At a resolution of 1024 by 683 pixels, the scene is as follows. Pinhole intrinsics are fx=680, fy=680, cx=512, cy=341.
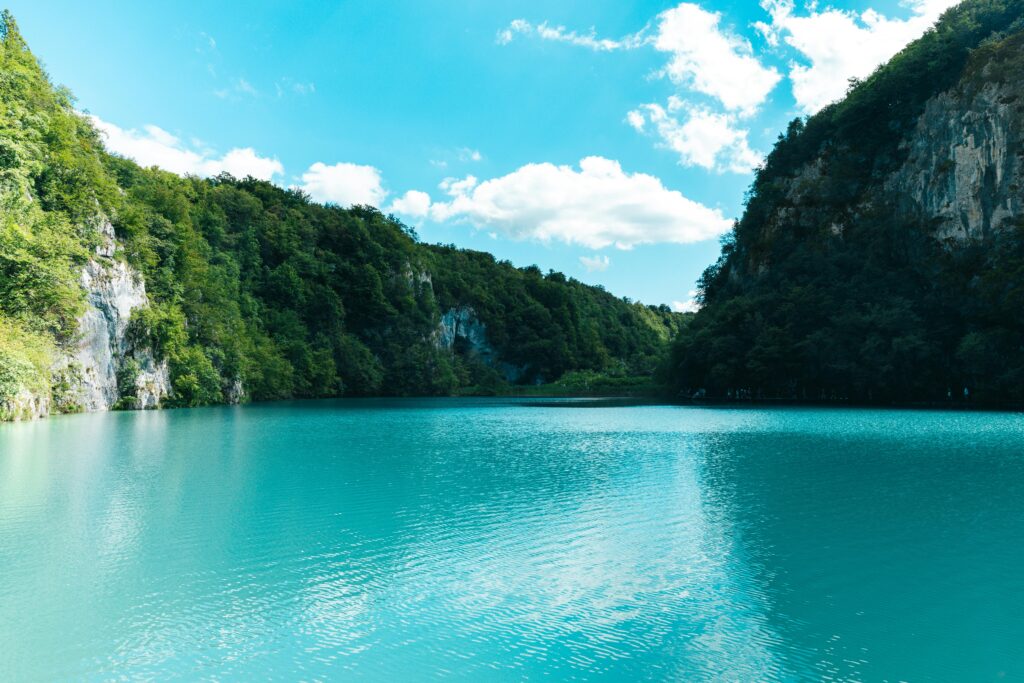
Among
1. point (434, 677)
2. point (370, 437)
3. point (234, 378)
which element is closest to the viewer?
point (434, 677)

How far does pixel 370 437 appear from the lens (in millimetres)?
27562

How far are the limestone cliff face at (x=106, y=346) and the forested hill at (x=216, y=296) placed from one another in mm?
135

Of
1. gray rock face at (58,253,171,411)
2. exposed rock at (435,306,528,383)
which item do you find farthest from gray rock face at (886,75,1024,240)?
exposed rock at (435,306,528,383)

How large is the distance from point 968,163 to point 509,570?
200ft

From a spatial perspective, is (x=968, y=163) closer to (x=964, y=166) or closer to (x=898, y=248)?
(x=964, y=166)

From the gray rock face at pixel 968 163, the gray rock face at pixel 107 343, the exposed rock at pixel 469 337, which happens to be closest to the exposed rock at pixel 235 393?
the gray rock face at pixel 107 343

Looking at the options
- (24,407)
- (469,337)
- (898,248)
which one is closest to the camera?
(24,407)

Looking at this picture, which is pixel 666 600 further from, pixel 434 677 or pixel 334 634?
pixel 334 634

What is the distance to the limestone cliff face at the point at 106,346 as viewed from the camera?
3933 centimetres

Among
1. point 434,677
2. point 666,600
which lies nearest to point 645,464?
point 666,600

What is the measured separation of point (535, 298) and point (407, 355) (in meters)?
45.5

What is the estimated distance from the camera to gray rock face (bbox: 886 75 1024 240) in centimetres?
5144

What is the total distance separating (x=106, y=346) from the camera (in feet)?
140

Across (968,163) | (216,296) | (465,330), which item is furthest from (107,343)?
(465,330)
